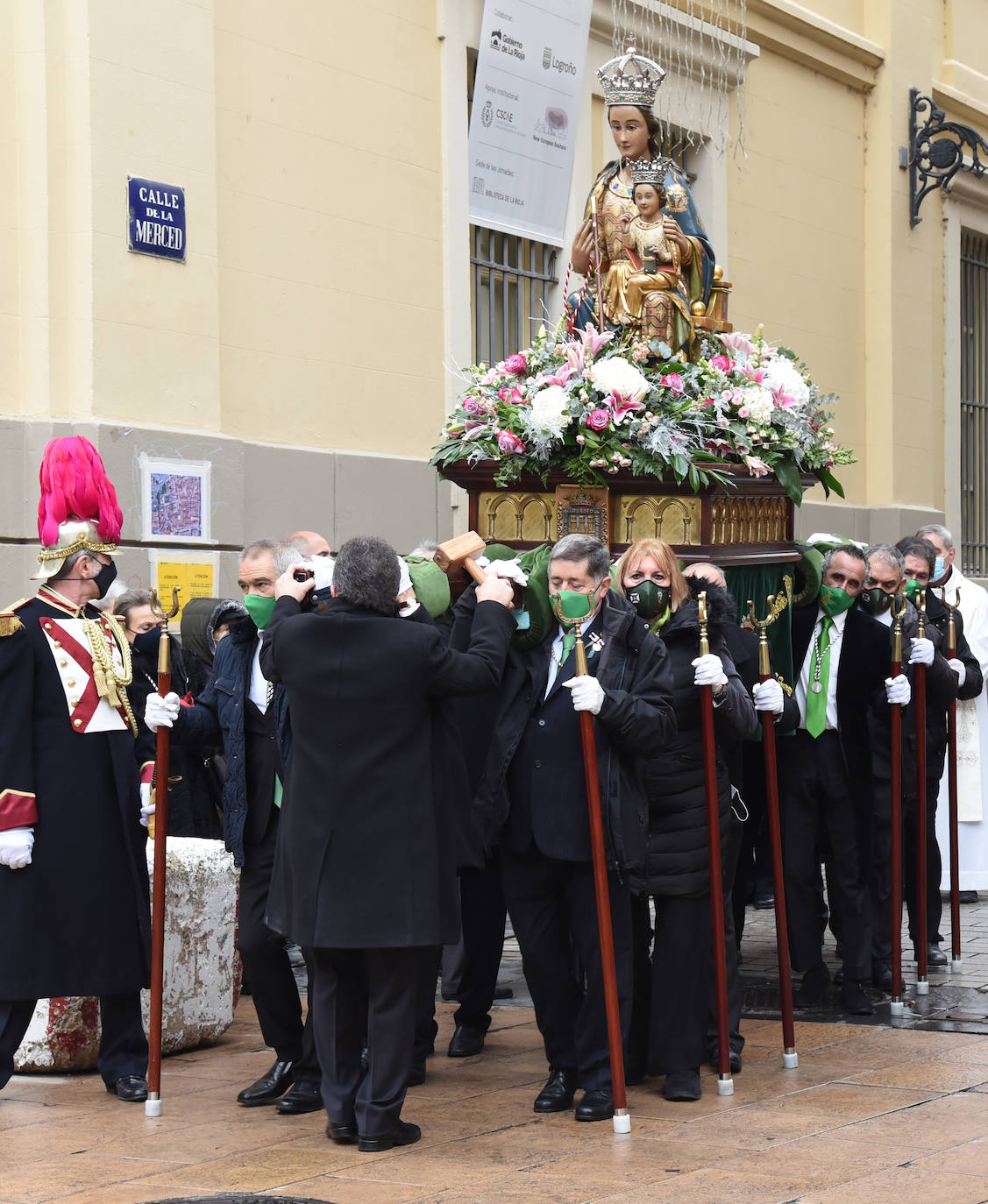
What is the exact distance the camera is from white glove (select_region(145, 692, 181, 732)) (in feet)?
19.1

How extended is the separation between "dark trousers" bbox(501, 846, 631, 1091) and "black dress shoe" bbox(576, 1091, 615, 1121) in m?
0.06

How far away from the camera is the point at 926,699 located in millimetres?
7910

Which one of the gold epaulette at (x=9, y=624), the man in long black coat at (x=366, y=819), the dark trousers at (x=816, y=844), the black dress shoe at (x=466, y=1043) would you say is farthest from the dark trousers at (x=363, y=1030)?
the dark trousers at (x=816, y=844)

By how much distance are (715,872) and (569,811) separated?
58cm

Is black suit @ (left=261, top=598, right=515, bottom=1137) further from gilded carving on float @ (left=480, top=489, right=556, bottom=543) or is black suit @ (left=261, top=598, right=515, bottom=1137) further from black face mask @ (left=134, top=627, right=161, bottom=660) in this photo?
gilded carving on float @ (left=480, top=489, right=556, bottom=543)

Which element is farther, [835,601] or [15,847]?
[835,601]

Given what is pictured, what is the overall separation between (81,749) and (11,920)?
58 centimetres

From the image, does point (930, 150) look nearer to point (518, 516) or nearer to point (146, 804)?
point (518, 516)

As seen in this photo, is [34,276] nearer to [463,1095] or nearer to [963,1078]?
[463,1095]

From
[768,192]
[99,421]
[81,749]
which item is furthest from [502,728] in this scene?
[768,192]

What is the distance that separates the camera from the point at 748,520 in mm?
7715

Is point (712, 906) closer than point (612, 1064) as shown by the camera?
No

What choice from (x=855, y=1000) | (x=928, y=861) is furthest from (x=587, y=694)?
(x=928, y=861)

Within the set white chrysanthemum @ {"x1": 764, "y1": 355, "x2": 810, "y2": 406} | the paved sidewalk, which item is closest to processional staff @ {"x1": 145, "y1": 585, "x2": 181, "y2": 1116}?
the paved sidewalk
